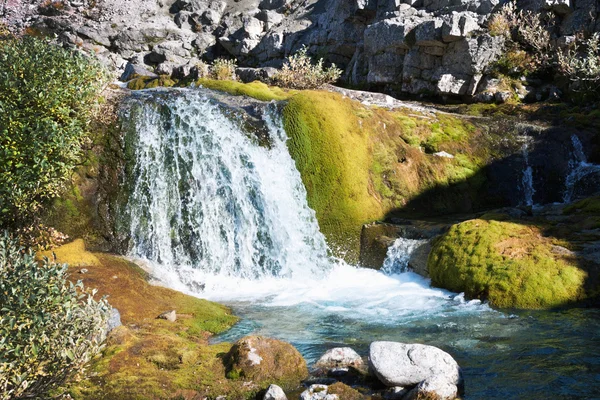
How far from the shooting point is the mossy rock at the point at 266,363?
7766 mm

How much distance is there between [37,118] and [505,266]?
11474mm

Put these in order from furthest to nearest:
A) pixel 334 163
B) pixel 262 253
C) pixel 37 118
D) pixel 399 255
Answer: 1. pixel 334 163
2. pixel 262 253
3. pixel 399 255
4. pixel 37 118

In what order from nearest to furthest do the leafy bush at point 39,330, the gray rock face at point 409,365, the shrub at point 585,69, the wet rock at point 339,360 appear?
the leafy bush at point 39,330
the gray rock face at point 409,365
the wet rock at point 339,360
the shrub at point 585,69

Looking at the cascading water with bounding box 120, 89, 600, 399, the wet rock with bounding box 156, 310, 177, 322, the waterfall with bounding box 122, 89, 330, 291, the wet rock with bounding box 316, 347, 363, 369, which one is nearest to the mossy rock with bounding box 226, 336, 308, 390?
the wet rock with bounding box 316, 347, 363, 369

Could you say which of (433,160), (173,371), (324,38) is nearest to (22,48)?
(173,371)

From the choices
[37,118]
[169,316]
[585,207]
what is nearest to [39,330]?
[169,316]

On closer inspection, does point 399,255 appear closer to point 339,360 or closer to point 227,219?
point 227,219

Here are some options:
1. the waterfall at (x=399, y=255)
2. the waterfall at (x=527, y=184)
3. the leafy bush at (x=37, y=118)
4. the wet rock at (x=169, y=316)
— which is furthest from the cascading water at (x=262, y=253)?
the waterfall at (x=527, y=184)

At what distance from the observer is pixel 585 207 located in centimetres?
1546

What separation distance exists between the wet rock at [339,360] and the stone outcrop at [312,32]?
1336 cm

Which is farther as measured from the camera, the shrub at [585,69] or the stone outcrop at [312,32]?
the stone outcrop at [312,32]

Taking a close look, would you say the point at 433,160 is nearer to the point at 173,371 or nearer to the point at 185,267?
the point at 185,267

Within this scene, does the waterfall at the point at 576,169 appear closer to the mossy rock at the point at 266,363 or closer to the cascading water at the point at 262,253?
the cascading water at the point at 262,253

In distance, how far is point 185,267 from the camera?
15.0 meters
